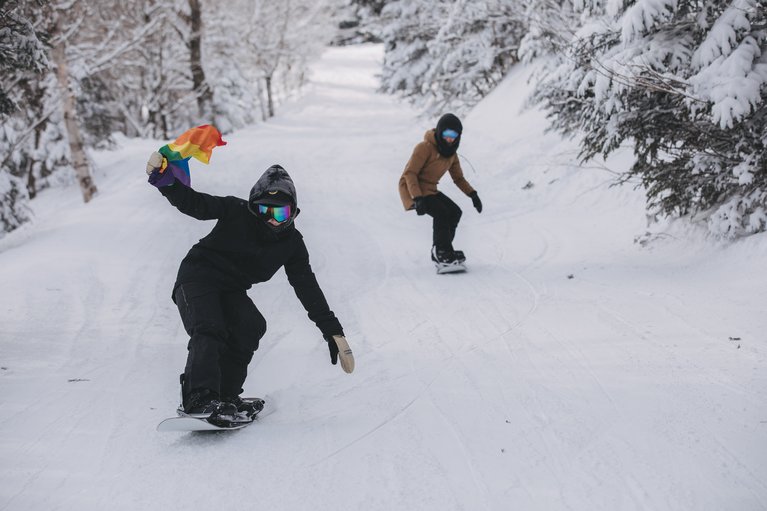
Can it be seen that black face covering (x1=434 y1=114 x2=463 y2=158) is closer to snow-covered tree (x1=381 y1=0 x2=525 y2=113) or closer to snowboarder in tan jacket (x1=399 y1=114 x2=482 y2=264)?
snowboarder in tan jacket (x1=399 y1=114 x2=482 y2=264)

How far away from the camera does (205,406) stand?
3.19 metres

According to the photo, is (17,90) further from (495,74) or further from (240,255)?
(240,255)

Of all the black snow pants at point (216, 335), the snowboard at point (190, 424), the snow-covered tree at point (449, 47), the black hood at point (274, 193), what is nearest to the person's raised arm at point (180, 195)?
the black hood at point (274, 193)

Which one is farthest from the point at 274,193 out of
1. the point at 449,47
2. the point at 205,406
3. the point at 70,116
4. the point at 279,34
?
the point at 279,34

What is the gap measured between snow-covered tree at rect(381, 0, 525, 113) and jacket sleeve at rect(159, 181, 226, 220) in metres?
10.3

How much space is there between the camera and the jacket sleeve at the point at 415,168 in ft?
21.8

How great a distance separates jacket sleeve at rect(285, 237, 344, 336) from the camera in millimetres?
3752

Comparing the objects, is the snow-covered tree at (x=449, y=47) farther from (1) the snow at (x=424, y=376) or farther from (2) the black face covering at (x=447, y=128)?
(1) the snow at (x=424, y=376)

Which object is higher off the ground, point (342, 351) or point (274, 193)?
point (274, 193)

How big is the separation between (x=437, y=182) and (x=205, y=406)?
168 inches

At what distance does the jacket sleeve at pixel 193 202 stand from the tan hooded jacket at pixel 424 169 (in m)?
3.40

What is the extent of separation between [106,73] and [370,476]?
25.2 metres

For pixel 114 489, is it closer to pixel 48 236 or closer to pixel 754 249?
pixel 754 249

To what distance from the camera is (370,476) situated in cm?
297
